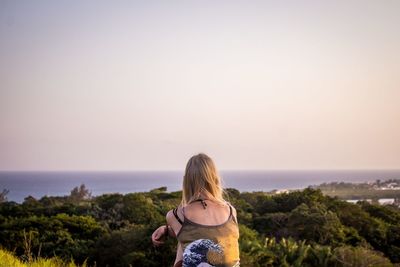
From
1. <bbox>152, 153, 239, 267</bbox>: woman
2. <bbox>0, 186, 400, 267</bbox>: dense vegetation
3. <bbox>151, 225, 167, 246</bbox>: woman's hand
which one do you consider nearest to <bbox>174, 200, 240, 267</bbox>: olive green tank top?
<bbox>152, 153, 239, 267</bbox>: woman

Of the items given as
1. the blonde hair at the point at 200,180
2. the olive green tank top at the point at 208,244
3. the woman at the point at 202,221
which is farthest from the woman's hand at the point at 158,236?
the blonde hair at the point at 200,180

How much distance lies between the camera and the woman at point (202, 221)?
3.33m

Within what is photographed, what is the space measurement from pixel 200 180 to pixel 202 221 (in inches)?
10.6

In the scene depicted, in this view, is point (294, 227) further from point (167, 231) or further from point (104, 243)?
point (167, 231)

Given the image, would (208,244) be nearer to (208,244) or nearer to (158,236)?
(208,244)

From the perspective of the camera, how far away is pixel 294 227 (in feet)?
91.8

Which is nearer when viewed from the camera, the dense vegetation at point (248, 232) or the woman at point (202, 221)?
the woman at point (202, 221)

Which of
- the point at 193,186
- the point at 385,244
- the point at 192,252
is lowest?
the point at 385,244

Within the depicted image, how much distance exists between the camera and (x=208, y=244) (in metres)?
3.33

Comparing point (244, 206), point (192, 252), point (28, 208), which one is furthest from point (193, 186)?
point (28, 208)

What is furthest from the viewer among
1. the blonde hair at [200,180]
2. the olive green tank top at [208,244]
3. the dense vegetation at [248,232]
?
the dense vegetation at [248,232]

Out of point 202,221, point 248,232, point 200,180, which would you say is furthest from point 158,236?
point 248,232

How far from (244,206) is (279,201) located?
2.49 meters

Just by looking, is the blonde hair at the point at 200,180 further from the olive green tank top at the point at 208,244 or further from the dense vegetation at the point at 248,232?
the dense vegetation at the point at 248,232
